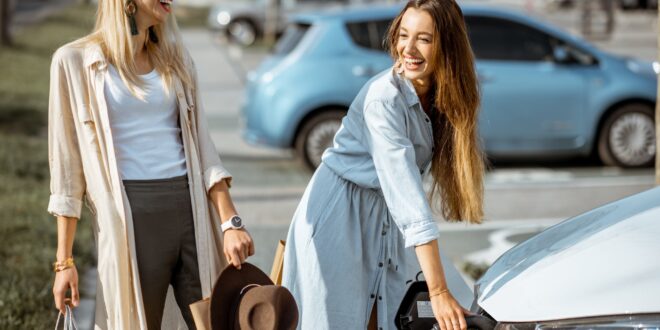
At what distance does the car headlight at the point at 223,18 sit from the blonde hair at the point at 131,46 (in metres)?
25.7

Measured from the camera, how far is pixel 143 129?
3.25 metres

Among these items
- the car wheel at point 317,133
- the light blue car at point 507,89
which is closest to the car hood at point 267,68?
the light blue car at point 507,89

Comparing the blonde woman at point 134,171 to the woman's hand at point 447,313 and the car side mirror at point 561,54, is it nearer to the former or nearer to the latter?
the woman's hand at point 447,313

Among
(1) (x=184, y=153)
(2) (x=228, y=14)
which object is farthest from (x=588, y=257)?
(2) (x=228, y=14)

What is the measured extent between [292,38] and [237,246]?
7589 millimetres

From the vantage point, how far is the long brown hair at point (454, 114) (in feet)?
10.3

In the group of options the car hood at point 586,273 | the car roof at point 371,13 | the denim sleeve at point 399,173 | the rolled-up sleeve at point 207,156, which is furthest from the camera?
the car roof at point 371,13

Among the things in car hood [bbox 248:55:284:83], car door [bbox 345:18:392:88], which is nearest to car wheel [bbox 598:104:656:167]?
car door [bbox 345:18:392:88]

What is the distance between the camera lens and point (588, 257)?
312 centimetres

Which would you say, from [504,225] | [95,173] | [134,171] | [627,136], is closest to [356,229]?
[134,171]

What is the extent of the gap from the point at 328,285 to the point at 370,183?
0.34 metres

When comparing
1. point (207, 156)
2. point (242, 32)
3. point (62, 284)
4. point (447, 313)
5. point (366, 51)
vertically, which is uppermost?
point (242, 32)

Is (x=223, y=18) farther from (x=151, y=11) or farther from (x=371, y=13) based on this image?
(x=151, y=11)

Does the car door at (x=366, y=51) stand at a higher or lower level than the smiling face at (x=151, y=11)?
higher
